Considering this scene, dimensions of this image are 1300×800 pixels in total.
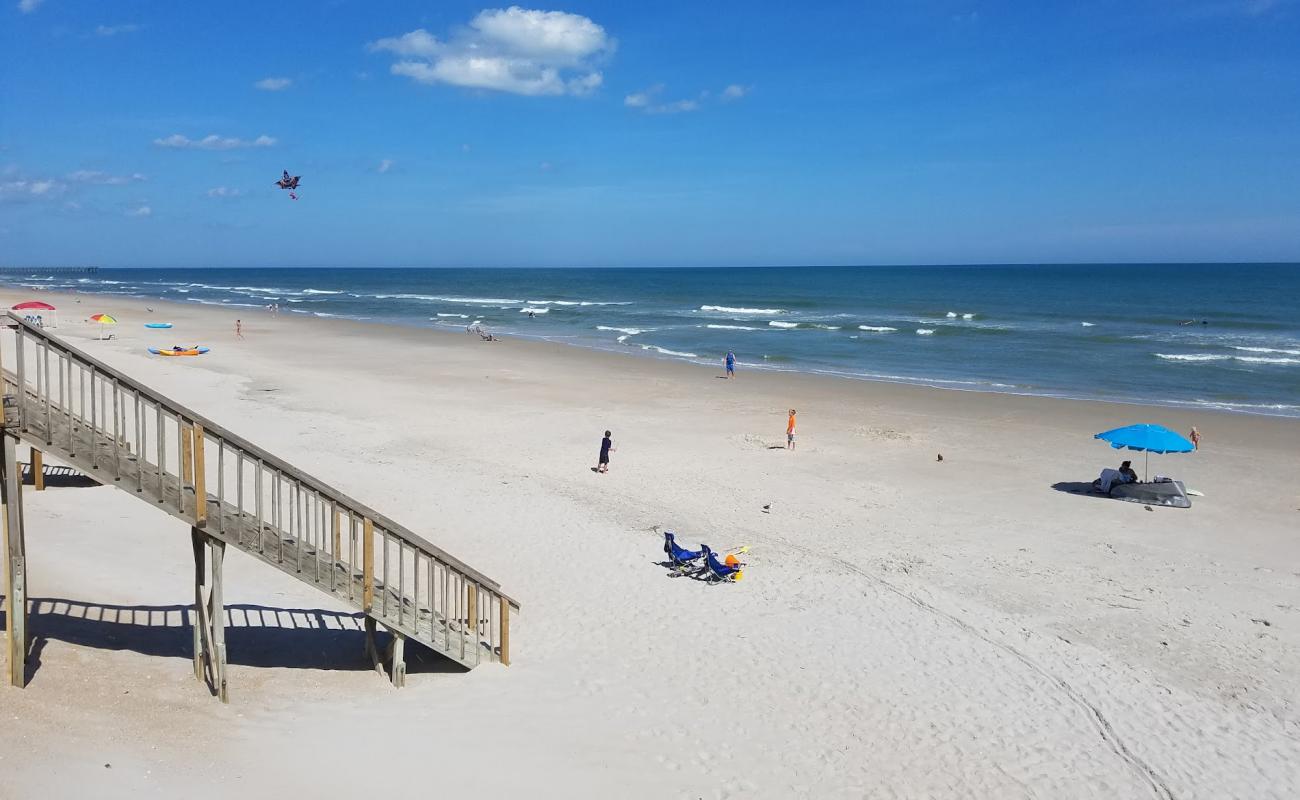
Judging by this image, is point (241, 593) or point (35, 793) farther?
point (241, 593)

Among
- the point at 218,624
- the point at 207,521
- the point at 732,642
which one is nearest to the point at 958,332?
the point at 732,642

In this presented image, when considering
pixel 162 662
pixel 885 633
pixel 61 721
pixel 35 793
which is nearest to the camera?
pixel 35 793

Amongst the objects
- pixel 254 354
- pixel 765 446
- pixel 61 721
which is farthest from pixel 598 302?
pixel 61 721

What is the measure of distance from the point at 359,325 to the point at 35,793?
58545mm

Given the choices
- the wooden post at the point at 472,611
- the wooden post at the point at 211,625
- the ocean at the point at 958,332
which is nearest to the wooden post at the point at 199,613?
the wooden post at the point at 211,625

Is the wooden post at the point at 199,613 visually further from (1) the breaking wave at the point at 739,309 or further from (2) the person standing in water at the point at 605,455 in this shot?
(1) the breaking wave at the point at 739,309

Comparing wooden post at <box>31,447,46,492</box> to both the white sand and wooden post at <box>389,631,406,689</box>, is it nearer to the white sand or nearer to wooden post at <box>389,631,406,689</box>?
the white sand

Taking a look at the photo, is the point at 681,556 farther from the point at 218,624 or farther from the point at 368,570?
the point at 218,624

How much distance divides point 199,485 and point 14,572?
6.24 feet

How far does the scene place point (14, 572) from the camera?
351 inches

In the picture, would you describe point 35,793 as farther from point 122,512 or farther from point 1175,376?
point 1175,376

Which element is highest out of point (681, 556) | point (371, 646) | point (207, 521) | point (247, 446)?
point (247, 446)

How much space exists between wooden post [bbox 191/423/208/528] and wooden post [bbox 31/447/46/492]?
25.6 ft

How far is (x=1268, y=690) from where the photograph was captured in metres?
10.6
